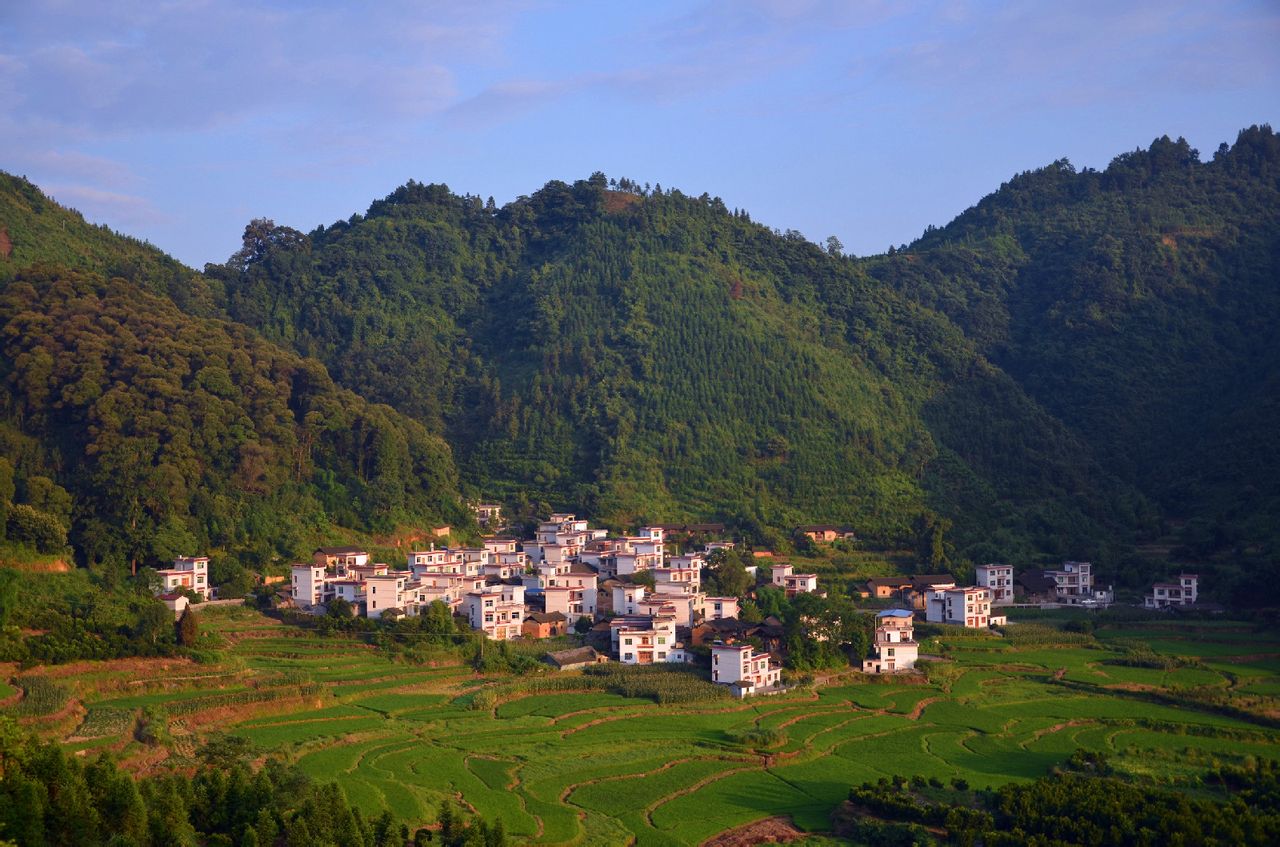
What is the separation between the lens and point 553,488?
48.7 meters

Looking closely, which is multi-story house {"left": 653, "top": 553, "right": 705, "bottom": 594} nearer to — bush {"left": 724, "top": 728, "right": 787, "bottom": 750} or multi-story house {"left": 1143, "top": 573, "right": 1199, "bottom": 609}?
bush {"left": 724, "top": 728, "right": 787, "bottom": 750}

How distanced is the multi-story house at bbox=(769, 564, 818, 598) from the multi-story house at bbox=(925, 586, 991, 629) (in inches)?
136

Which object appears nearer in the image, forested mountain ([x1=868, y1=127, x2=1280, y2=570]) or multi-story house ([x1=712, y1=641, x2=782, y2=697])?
multi-story house ([x1=712, y1=641, x2=782, y2=697])

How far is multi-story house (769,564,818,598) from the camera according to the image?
39594mm

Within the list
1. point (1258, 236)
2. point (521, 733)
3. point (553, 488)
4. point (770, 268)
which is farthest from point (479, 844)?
point (1258, 236)

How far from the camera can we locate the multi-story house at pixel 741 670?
30031 mm

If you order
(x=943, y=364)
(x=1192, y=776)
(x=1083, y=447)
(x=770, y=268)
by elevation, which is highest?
(x=770, y=268)

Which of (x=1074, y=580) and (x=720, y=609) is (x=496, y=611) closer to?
(x=720, y=609)

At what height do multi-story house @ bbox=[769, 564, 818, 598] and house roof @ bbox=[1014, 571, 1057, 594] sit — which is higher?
multi-story house @ bbox=[769, 564, 818, 598]

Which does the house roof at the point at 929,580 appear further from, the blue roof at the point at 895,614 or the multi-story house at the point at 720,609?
the multi-story house at the point at 720,609

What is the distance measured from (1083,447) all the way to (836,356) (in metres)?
10.2

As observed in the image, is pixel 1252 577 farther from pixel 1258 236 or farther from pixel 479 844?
pixel 1258 236

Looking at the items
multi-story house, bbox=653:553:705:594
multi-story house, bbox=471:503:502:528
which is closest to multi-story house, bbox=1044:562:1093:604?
multi-story house, bbox=653:553:705:594

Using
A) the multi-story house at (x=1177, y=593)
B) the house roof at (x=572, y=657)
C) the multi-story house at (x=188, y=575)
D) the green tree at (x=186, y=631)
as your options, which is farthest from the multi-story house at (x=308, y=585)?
the multi-story house at (x=1177, y=593)
